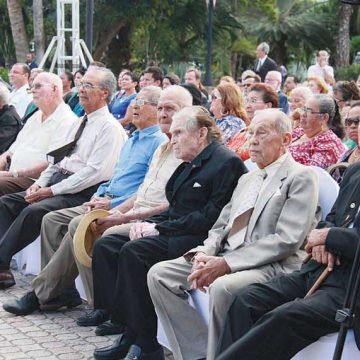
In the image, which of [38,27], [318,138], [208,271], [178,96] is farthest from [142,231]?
[38,27]

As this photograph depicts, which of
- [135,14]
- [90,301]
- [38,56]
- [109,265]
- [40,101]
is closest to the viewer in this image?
[109,265]

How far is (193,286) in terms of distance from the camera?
4680 mm

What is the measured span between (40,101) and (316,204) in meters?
3.78

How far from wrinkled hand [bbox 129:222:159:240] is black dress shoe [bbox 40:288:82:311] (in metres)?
Result: 1.14

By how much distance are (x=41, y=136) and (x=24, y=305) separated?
199 cm

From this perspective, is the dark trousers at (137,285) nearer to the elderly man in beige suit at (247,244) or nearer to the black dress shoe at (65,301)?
the elderly man in beige suit at (247,244)

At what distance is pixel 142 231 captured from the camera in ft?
17.5

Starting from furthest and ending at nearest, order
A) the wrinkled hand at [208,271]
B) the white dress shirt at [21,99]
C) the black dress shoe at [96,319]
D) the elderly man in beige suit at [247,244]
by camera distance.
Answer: the white dress shirt at [21,99], the black dress shoe at [96,319], the wrinkled hand at [208,271], the elderly man in beige suit at [247,244]

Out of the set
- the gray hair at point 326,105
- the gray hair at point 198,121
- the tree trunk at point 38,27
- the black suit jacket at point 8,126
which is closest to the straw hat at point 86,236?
the gray hair at point 198,121

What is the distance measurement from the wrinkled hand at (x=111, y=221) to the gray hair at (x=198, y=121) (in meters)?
0.95

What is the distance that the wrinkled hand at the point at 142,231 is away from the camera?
209 inches

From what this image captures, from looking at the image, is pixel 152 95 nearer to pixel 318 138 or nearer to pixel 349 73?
pixel 318 138

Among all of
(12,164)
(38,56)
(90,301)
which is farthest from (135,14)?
(90,301)

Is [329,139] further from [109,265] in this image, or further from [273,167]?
[109,265]
